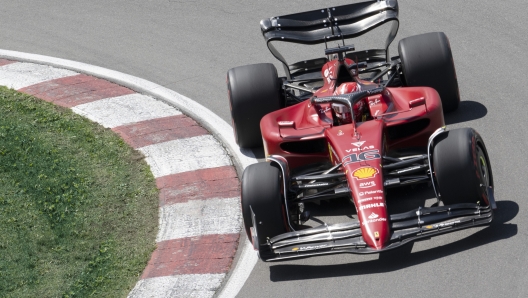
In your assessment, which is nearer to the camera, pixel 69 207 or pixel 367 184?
pixel 367 184

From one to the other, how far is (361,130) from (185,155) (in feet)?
7.63

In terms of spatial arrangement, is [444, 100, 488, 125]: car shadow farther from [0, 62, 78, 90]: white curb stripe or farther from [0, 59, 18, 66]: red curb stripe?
[0, 59, 18, 66]: red curb stripe

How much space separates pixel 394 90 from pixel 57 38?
5.73 meters

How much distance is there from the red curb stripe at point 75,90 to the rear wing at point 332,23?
2383 millimetres

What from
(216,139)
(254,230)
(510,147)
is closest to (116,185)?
(216,139)

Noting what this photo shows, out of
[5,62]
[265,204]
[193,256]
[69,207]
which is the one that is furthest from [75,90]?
[265,204]

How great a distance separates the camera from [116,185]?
344 inches

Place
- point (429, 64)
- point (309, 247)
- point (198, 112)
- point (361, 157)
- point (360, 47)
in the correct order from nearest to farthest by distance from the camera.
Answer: point (309, 247) → point (361, 157) → point (429, 64) → point (198, 112) → point (360, 47)

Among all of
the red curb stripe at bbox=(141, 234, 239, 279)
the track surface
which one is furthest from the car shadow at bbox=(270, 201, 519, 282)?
the red curb stripe at bbox=(141, 234, 239, 279)

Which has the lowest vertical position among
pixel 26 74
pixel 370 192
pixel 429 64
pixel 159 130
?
pixel 159 130

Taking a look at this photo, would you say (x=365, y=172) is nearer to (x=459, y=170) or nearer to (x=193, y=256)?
(x=459, y=170)

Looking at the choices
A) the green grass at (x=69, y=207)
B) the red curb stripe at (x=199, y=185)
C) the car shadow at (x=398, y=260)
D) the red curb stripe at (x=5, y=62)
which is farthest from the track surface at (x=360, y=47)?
the red curb stripe at (x=199, y=185)

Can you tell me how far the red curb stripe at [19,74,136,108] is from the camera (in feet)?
35.0

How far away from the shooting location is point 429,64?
29.0 ft
